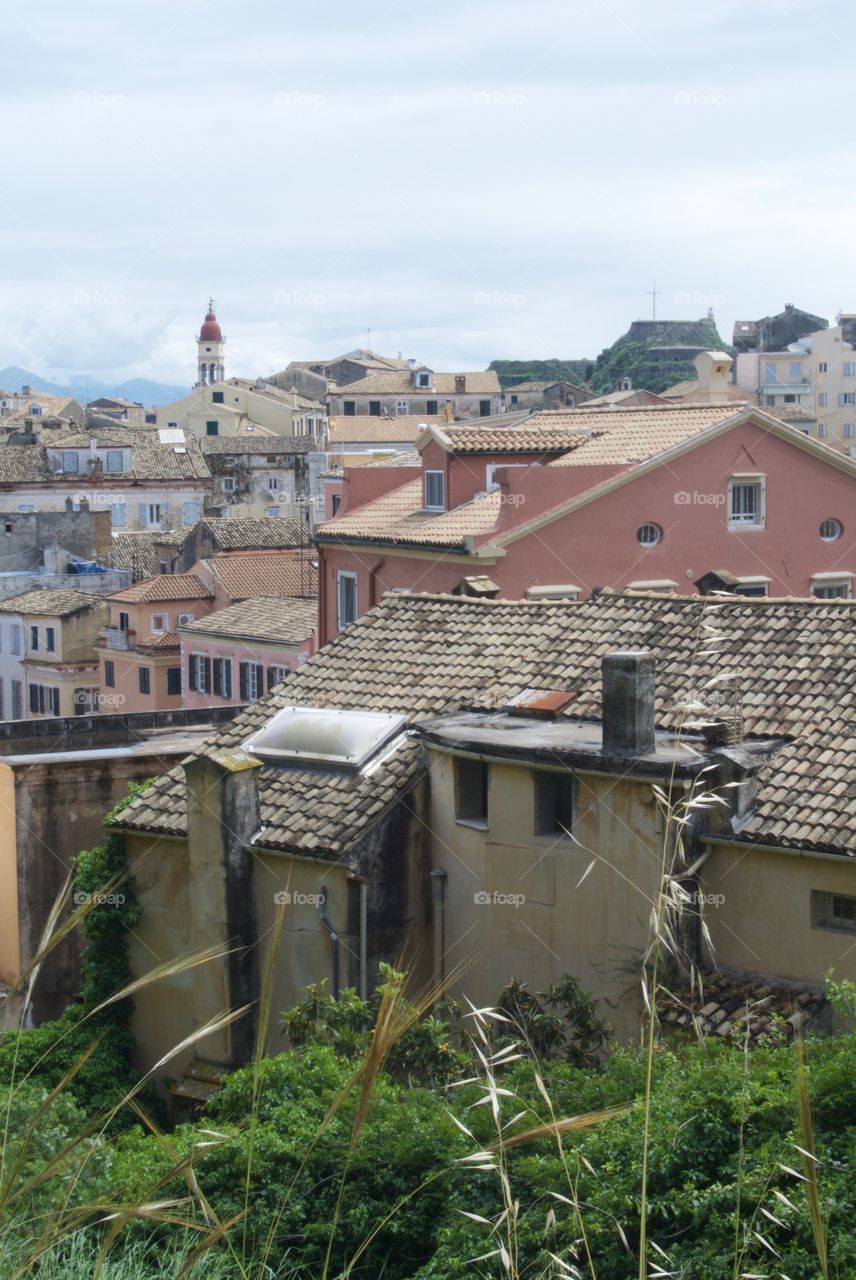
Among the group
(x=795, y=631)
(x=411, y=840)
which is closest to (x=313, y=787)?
(x=411, y=840)

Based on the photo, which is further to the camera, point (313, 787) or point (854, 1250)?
point (313, 787)

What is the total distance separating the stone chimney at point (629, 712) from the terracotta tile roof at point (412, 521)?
14149mm

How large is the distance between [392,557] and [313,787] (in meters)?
15.1

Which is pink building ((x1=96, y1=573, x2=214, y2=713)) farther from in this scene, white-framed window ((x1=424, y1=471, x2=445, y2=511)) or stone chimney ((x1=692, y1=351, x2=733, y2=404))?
white-framed window ((x1=424, y1=471, x2=445, y2=511))

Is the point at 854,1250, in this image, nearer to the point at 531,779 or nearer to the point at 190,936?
the point at 531,779

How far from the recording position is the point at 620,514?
28578mm

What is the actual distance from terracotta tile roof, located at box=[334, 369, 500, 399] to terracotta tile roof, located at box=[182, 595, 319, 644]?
5313cm

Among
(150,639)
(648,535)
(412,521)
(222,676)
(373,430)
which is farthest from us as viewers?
(373,430)

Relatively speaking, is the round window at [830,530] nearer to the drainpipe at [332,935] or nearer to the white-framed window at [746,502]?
the white-framed window at [746,502]

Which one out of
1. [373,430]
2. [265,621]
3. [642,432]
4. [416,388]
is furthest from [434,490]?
[416,388]

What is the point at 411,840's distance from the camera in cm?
1515

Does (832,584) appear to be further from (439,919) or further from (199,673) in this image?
(199,673)

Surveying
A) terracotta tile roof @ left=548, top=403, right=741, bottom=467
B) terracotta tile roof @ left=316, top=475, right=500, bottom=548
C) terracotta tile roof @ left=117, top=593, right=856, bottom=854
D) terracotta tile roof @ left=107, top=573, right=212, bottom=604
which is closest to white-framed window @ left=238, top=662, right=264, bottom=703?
terracotta tile roof @ left=107, top=573, right=212, bottom=604

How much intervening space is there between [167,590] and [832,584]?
27005mm
